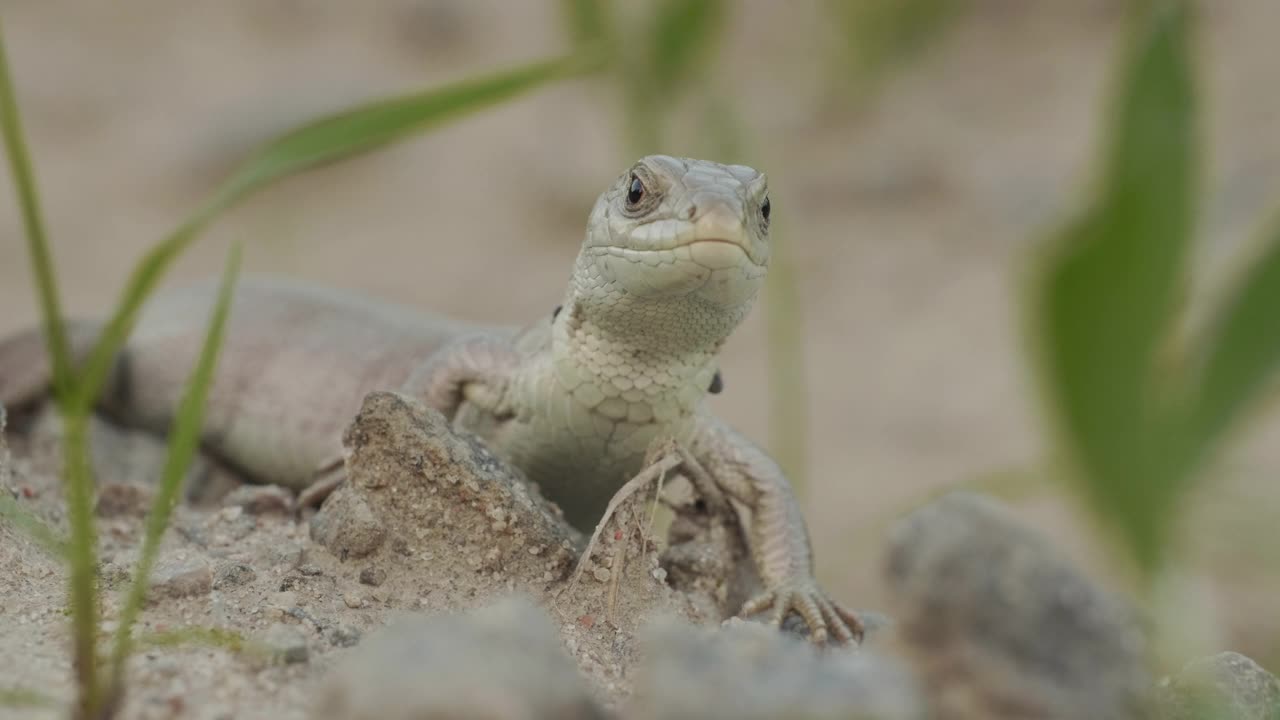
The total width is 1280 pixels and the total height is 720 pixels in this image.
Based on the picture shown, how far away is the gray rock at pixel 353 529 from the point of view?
11.2 ft

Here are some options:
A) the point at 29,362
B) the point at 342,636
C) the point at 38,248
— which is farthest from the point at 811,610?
the point at 29,362

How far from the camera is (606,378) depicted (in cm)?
398

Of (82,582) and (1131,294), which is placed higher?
(1131,294)

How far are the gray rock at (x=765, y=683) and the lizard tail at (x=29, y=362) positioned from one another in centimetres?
395

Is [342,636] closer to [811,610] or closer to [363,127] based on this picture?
[363,127]

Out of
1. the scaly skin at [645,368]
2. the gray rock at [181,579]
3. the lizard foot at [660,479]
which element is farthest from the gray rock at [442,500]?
the scaly skin at [645,368]

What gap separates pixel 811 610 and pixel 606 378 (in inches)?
31.7

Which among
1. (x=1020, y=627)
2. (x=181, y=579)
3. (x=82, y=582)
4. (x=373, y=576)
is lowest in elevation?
(x=82, y=582)

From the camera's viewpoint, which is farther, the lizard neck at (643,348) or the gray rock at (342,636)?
the lizard neck at (643,348)

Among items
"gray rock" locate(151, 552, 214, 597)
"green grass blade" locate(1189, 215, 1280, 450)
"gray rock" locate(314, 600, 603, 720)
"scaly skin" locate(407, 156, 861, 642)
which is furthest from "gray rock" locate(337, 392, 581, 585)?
"green grass blade" locate(1189, 215, 1280, 450)

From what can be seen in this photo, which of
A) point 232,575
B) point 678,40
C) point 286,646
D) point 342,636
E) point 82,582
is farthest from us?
point 678,40

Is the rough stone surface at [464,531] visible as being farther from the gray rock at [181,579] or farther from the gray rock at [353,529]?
the gray rock at [181,579]

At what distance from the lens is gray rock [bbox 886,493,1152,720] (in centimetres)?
203

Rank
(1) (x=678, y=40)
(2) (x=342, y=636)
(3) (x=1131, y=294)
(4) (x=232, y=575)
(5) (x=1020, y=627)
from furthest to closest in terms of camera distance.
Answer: (1) (x=678, y=40) → (4) (x=232, y=575) → (2) (x=342, y=636) → (5) (x=1020, y=627) → (3) (x=1131, y=294)
